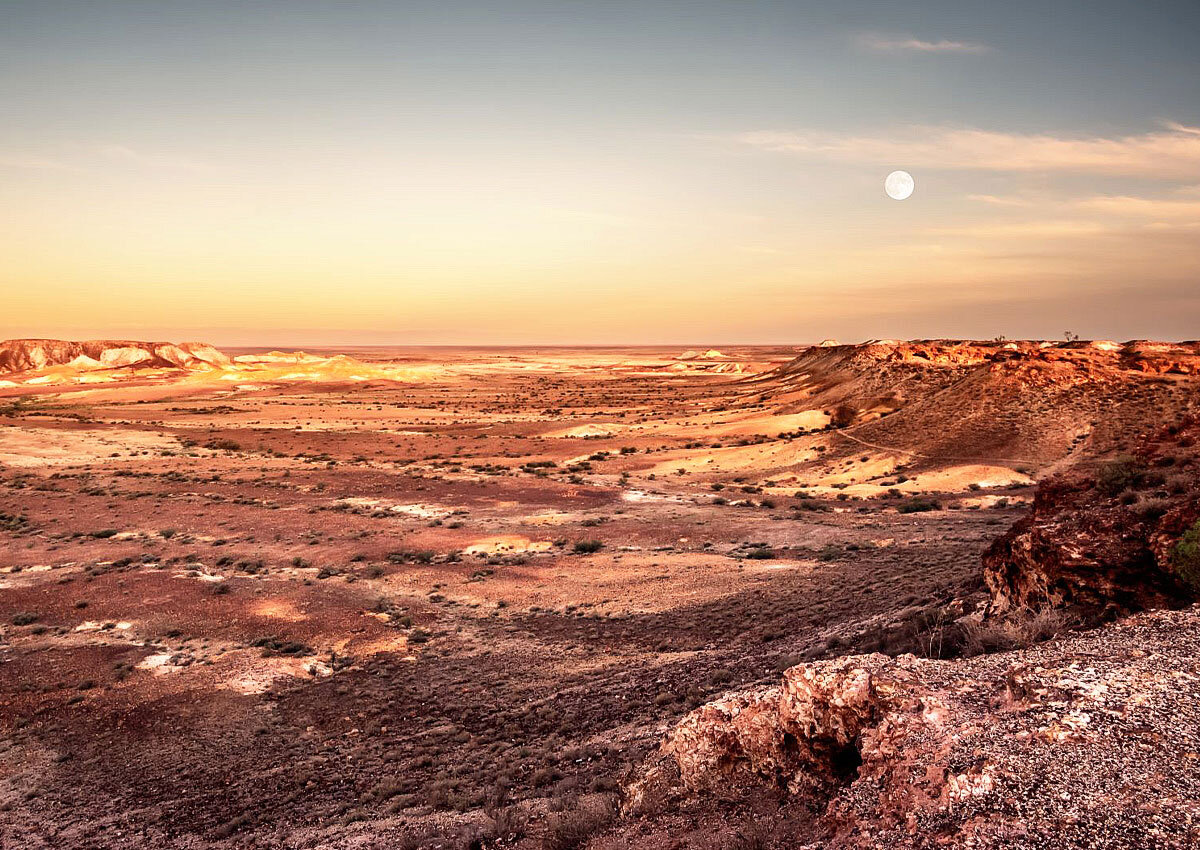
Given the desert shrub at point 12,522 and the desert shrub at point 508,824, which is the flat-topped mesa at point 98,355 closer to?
the desert shrub at point 12,522

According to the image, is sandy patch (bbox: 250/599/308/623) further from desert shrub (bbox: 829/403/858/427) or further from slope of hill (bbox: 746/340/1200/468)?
desert shrub (bbox: 829/403/858/427)

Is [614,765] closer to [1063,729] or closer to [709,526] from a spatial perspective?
[1063,729]

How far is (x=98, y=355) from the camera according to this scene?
141000 millimetres

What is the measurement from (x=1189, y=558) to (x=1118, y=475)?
3.76m

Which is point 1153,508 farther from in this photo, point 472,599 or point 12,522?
point 12,522

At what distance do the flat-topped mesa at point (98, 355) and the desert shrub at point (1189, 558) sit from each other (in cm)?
15897

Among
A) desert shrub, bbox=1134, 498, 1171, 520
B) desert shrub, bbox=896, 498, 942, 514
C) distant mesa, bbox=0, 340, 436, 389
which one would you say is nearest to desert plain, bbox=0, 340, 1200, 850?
desert shrub, bbox=896, 498, 942, 514

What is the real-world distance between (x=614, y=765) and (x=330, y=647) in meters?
9.99

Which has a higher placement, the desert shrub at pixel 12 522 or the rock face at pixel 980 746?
the rock face at pixel 980 746

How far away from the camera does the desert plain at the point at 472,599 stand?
999 cm

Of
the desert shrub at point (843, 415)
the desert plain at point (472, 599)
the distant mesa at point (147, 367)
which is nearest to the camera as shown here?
the desert plain at point (472, 599)

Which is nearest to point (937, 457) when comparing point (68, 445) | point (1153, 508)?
point (1153, 508)

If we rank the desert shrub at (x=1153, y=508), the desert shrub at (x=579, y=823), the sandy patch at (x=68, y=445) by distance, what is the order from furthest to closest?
the sandy patch at (x=68, y=445) → the desert shrub at (x=1153, y=508) → the desert shrub at (x=579, y=823)

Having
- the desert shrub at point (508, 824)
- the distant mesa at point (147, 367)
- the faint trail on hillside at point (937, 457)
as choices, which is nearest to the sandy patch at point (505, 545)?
the desert shrub at point (508, 824)
